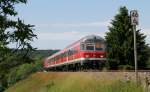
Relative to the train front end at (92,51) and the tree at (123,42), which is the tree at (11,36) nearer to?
the train front end at (92,51)

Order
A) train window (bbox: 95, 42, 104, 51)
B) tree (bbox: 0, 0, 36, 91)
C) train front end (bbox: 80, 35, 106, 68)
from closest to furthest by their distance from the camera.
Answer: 1. tree (bbox: 0, 0, 36, 91)
2. train front end (bbox: 80, 35, 106, 68)
3. train window (bbox: 95, 42, 104, 51)

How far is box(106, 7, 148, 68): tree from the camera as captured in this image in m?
49.9

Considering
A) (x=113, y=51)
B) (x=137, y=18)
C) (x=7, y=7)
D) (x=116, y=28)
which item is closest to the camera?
(x=7, y=7)

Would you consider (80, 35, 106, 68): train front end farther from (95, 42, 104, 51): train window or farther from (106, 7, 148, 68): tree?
(106, 7, 148, 68): tree

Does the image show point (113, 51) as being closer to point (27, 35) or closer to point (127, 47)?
point (127, 47)

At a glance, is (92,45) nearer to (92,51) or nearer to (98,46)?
(92,51)

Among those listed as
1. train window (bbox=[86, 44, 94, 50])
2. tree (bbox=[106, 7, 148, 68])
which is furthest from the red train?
tree (bbox=[106, 7, 148, 68])

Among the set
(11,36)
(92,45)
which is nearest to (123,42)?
(92,45)

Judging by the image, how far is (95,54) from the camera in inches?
1647

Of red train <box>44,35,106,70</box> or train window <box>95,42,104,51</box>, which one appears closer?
red train <box>44,35,106,70</box>

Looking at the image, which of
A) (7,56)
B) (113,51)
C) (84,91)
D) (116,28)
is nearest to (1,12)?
(7,56)

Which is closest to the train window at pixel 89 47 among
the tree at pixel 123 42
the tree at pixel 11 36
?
the tree at pixel 123 42

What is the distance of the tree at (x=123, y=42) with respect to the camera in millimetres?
49875

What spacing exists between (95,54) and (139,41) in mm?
9960
